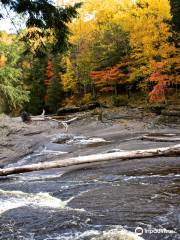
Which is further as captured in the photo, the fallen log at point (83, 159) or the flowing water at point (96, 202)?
the fallen log at point (83, 159)

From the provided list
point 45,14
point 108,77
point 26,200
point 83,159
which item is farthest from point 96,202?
point 108,77

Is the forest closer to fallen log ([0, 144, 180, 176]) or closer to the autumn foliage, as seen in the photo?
the autumn foliage

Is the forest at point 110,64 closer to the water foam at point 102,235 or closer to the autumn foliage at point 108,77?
the autumn foliage at point 108,77

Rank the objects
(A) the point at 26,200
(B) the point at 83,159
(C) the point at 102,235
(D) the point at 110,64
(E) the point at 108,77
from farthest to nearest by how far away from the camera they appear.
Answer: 1. (D) the point at 110,64
2. (E) the point at 108,77
3. (B) the point at 83,159
4. (A) the point at 26,200
5. (C) the point at 102,235

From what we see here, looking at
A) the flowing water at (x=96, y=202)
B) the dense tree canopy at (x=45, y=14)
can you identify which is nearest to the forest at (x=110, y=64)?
the flowing water at (x=96, y=202)

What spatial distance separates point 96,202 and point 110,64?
1283 inches

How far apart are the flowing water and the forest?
1101 centimetres

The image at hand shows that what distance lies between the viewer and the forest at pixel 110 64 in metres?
31.4

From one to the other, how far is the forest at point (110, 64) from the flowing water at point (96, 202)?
36.1 ft

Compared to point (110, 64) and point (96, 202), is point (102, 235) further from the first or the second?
point (110, 64)

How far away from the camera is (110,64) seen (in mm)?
40750

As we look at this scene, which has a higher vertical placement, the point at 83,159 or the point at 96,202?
the point at 83,159

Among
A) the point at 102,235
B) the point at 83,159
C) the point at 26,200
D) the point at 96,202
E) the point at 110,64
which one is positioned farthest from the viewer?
the point at 110,64

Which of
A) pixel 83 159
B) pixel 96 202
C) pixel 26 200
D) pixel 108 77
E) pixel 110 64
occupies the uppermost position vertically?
pixel 110 64
